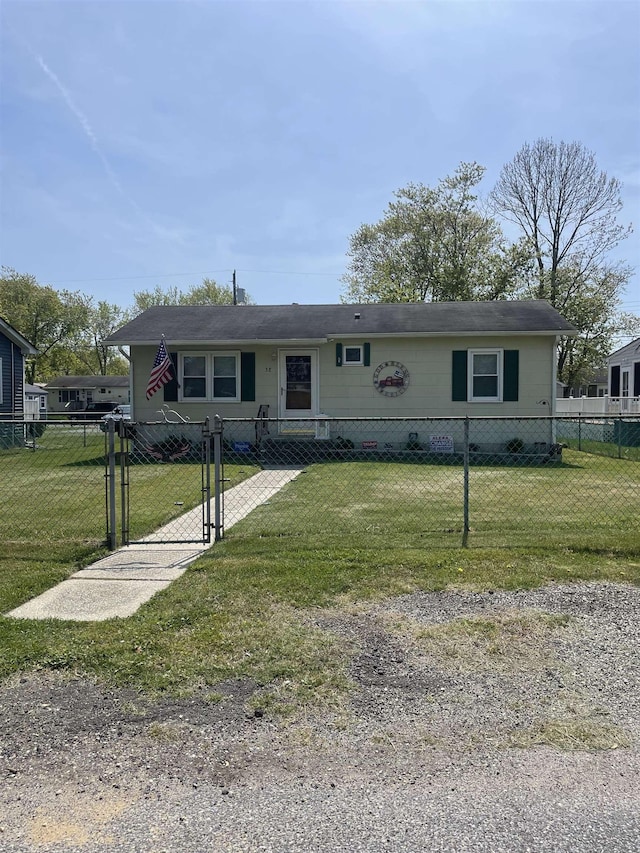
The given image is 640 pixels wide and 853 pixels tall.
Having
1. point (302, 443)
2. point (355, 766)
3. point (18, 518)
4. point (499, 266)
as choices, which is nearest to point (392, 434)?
point (302, 443)

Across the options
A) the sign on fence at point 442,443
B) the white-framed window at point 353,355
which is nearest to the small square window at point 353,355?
the white-framed window at point 353,355

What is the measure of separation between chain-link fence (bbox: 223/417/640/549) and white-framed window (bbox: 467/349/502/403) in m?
0.76

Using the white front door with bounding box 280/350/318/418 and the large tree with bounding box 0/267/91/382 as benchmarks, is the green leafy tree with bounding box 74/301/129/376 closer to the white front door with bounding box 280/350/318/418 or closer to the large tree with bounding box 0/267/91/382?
the large tree with bounding box 0/267/91/382

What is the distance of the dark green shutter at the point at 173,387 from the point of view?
15.3 m

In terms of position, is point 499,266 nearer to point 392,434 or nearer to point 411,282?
point 411,282

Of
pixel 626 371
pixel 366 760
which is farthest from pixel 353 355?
pixel 626 371

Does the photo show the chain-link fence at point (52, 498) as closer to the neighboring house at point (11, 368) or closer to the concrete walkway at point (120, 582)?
the concrete walkway at point (120, 582)

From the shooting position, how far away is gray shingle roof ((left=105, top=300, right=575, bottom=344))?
48.0ft

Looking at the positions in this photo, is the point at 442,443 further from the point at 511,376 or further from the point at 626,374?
the point at 626,374

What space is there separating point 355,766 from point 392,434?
41.2 ft

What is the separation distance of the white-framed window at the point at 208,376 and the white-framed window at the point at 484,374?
5897mm

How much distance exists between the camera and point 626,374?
25.2 metres

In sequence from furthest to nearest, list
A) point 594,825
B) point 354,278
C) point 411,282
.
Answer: point 354,278, point 411,282, point 594,825

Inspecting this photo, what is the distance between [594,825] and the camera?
218cm
